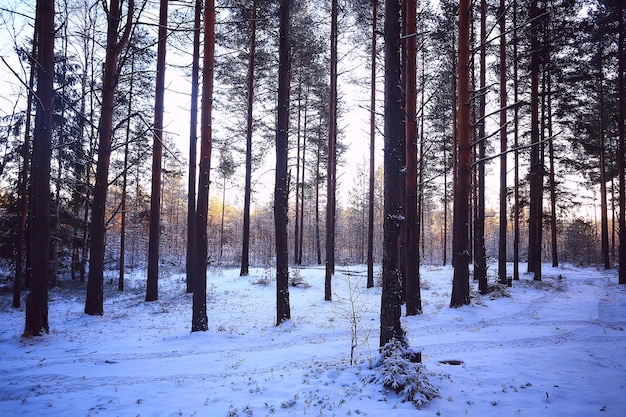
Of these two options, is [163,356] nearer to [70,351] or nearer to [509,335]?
[70,351]

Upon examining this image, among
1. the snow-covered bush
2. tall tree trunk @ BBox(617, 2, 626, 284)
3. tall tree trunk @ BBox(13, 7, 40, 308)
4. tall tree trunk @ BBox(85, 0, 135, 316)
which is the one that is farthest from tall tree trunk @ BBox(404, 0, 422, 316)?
tall tree trunk @ BBox(13, 7, 40, 308)

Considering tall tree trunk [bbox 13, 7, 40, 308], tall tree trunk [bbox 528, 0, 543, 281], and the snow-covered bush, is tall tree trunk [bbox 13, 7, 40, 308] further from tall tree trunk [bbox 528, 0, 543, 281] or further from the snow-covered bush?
tall tree trunk [bbox 528, 0, 543, 281]

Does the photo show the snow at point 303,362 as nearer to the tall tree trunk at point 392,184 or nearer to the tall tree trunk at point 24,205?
the tall tree trunk at point 392,184

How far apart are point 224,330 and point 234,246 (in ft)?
157

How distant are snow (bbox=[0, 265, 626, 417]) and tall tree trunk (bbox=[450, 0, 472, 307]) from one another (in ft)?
3.36

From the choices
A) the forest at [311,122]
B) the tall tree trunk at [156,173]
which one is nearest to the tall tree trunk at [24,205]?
the forest at [311,122]

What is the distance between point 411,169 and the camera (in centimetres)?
944

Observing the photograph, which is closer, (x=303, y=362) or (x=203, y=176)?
(x=303, y=362)

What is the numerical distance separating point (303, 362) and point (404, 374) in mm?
2143

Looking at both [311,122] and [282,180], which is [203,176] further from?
[311,122]

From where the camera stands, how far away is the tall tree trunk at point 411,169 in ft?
31.1

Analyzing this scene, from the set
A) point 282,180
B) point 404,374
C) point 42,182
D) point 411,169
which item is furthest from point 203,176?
point 404,374

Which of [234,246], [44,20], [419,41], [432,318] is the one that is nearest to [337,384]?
[432,318]

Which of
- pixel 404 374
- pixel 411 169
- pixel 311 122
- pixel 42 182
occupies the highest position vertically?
pixel 311 122
